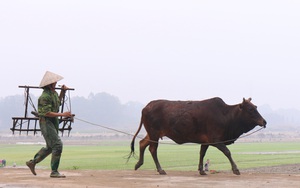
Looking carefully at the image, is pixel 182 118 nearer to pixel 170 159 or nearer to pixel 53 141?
pixel 53 141

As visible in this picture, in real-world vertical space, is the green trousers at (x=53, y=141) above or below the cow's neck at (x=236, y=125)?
below

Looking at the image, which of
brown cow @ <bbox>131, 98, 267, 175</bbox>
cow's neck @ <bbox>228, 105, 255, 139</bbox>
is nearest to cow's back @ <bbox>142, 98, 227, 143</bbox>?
brown cow @ <bbox>131, 98, 267, 175</bbox>

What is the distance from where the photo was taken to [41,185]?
11227 mm

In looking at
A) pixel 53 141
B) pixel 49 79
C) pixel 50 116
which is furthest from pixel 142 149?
pixel 49 79

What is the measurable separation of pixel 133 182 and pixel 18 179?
251cm

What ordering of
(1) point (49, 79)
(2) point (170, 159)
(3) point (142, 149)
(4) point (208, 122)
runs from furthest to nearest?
(2) point (170, 159)
(3) point (142, 149)
(4) point (208, 122)
(1) point (49, 79)

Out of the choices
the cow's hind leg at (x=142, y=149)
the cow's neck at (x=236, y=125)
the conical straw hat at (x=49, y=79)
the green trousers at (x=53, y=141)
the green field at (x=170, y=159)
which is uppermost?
the conical straw hat at (x=49, y=79)

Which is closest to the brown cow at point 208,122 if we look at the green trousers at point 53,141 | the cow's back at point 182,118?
the cow's back at point 182,118

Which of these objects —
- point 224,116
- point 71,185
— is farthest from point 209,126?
point 71,185

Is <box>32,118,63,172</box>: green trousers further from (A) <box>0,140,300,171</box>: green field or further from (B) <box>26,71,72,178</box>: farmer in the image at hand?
(A) <box>0,140,300,171</box>: green field

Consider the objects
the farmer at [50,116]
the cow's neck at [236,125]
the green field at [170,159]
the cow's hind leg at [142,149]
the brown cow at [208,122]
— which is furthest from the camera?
the green field at [170,159]

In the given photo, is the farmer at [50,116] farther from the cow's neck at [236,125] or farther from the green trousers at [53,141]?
the cow's neck at [236,125]

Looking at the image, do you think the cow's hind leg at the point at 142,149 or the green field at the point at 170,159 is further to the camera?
the green field at the point at 170,159

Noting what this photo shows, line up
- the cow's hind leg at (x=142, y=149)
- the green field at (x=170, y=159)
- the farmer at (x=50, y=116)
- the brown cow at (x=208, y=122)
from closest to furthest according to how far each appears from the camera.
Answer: the farmer at (x=50, y=116), the brown cow at (x=208, y=122), the cow's hind leg at (x=142, y=149), the green field at (x=170, y=159)
